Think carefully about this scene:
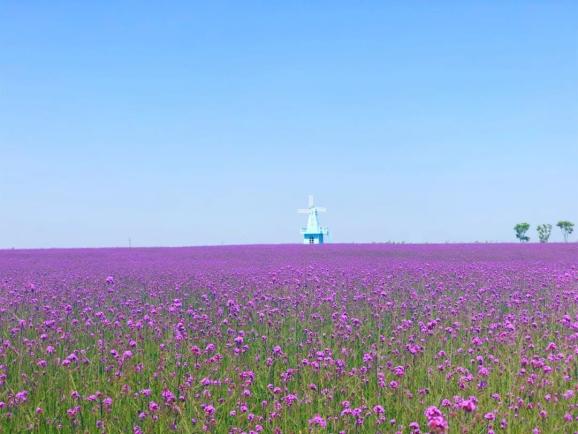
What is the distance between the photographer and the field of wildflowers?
13.7 ft

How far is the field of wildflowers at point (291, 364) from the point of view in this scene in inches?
164

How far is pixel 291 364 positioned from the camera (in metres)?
5.55

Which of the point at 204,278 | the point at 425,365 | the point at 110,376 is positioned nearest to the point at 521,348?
the point at 425,365

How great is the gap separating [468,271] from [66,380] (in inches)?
358

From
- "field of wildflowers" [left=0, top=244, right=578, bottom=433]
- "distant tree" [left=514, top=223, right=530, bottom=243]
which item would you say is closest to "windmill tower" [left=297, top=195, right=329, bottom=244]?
"distant tree" [left=514, top=223, right=530, bottom=243]

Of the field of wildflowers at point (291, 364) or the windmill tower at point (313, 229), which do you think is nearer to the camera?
the field of wildflowers at point (291, 364)

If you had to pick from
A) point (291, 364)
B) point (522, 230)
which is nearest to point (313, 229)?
point (522, 230)

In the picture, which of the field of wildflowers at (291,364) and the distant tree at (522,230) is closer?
the field of wildflowers at (291,364)

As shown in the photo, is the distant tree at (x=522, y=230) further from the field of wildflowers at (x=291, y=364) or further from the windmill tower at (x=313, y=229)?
the field of wildflowers at (x=291, y=364)

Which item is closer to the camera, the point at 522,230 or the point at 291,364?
the point at 291,364

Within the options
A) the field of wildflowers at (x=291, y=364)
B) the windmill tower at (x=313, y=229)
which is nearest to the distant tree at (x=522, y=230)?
the windmill tower at (x=313, y=229)

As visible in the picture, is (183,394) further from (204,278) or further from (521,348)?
(204,278)

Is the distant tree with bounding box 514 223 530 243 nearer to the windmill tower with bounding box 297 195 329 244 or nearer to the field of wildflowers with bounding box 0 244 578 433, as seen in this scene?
A: the windmill tower with bounding box 297 195 329 244

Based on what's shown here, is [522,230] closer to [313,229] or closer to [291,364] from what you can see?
[313,229]
